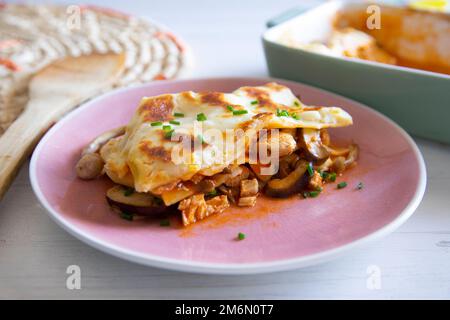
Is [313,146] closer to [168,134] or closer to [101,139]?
[168,134]

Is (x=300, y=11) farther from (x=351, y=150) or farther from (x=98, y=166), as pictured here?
(x=98, y=166)

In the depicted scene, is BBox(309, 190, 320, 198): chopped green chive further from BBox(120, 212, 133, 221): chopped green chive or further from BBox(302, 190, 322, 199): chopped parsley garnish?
BBox(120, 212, 133, 221): chopped green chive

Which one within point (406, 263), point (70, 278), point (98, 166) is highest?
point (98, 166)

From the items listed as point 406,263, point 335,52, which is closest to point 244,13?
point 335,52

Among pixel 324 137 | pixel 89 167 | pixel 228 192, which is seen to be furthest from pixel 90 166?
pixel 324 137

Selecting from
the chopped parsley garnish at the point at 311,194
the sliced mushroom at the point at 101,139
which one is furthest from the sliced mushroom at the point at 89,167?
the chopped parsley garnish at the point at 311,194

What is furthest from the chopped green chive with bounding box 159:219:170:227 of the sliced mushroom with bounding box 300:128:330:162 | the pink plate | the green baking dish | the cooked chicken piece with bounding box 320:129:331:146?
the green baking dish

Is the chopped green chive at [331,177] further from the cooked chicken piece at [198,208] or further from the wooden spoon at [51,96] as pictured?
the wooden spoon at [51,96]
